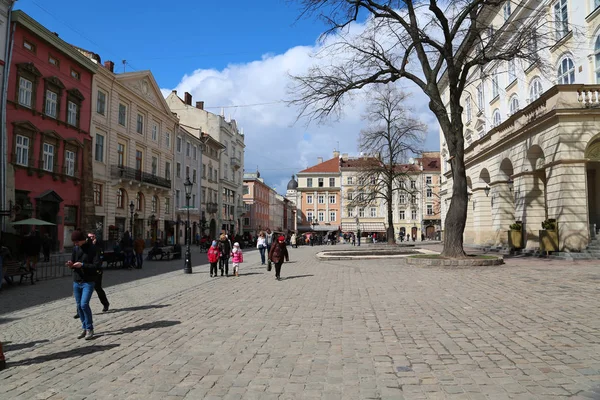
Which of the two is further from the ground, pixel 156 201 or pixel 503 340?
pixel 156 201

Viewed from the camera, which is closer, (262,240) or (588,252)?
(588,252)

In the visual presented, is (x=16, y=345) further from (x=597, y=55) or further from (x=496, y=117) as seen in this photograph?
(x=496, y=117)

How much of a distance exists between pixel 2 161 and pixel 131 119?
16350 millimetres

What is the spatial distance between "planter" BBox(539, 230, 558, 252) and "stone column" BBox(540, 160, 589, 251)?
21 cm

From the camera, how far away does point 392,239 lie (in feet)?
132

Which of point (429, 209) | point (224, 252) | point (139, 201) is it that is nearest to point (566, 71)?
point (224, 252)

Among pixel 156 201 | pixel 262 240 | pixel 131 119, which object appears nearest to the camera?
pixel 262 240

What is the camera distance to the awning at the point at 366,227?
82688 millimetres

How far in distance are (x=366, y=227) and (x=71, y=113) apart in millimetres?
60345

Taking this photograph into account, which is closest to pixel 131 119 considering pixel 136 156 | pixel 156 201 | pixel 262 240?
pixel 136 156

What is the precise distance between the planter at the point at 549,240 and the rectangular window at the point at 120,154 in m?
31.1

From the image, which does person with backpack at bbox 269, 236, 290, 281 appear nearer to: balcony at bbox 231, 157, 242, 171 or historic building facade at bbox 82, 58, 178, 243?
historic building facade at bbox 82, 58, 178, 243

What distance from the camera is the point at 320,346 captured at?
6051 millimetres

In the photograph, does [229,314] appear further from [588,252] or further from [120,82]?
[120,82]
